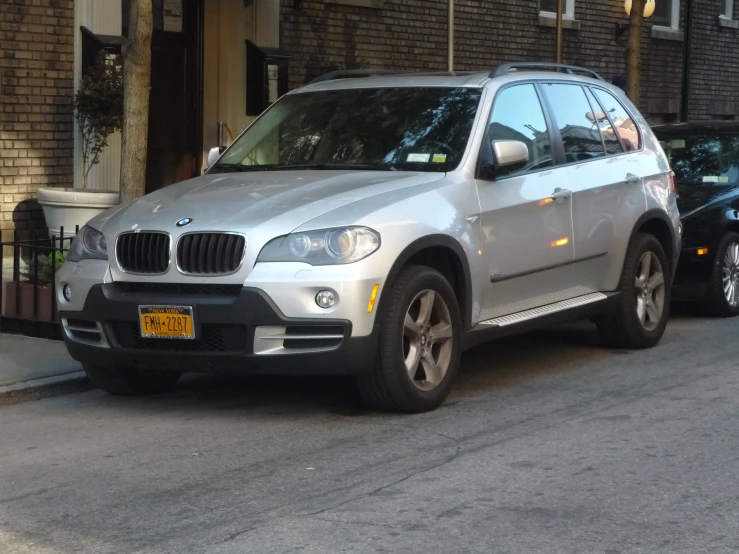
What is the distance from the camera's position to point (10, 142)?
45.0 ft

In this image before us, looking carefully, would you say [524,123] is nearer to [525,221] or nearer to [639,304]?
[525,221]

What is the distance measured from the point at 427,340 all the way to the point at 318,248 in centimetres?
87

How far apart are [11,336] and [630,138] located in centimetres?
451

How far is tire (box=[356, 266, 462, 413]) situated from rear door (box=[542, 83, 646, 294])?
1502 mm

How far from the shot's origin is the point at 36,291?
9.67 meters

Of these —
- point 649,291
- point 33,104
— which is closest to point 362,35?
point 33,104

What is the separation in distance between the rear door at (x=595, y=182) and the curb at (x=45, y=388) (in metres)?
3.08

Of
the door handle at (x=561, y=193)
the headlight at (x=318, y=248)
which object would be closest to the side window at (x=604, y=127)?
the door handle at (x=561, y=193)

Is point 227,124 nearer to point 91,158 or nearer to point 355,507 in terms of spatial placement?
point 91,158

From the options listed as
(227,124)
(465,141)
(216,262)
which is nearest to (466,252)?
(465,141)

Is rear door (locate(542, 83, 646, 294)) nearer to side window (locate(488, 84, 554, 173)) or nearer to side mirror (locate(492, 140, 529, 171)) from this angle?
side window (locate(488, 84, 554, 173))

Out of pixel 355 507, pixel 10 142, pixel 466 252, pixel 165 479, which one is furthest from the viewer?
pixel 10 142

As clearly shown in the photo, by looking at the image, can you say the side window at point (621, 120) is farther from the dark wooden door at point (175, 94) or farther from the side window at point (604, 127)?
the dark wooden door at point (175, 94)

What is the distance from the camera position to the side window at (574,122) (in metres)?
8.64
